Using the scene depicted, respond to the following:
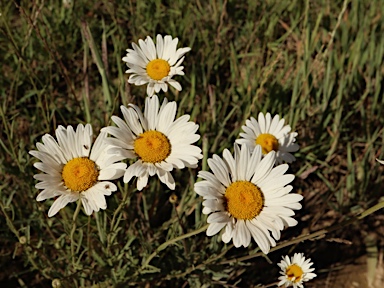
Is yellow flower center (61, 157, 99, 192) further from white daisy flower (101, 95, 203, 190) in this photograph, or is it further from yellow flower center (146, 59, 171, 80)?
yellow flower center (146, 59, 171, 80)

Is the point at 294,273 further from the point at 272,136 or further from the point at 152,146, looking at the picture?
the point at 152,146

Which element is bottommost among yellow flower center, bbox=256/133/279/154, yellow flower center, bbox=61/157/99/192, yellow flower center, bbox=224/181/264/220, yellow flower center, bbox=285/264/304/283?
yellow flower center, bbox=61/157/99/192

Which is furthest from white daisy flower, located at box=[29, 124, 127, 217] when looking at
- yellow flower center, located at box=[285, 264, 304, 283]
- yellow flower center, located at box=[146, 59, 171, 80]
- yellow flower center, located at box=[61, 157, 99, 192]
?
yellow flower center, located at box=[285, 264, 304, 283]

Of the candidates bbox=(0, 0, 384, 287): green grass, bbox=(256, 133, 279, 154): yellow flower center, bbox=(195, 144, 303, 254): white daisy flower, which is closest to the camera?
bbox=(195, 144, 303, 254): white daisy flower

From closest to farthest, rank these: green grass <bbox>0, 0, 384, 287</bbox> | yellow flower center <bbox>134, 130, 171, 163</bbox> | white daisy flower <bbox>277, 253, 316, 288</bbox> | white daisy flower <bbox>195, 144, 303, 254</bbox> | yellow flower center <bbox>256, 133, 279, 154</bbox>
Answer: white daisy flower <bbox>195, 144, 303, 254</bbox> → yellow flower center <bbox>134, 130, 171, 163</bbox> → white daisy flower <bbox>277, 253, 316, 288</bbox> → yellow flower center <bbox>256, 133, 279, 154</bbox> → green grass <bbox>0, 0, 384, 287</bbox>

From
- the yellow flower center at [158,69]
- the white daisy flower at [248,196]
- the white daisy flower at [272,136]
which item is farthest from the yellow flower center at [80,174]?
the white daisy flower at [272,136]

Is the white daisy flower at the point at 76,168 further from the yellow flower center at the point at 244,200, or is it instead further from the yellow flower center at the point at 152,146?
the yellow flower center at the point at 244,200

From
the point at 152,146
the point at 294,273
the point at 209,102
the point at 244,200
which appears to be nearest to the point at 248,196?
the point at 244,200
